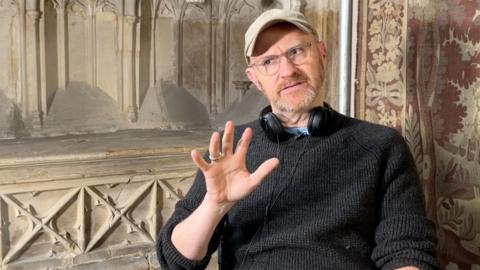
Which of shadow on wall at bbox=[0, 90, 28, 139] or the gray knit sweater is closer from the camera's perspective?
the gray knit sweater

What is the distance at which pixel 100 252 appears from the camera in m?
1.97

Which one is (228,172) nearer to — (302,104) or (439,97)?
(302,104)

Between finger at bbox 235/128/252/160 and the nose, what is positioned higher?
the nose

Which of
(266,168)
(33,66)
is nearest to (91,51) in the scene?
(33,66)

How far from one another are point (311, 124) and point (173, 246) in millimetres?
402

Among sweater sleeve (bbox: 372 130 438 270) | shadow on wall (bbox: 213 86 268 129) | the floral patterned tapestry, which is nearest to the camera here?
sweater sleeve (bbox: 372 130 438 270)

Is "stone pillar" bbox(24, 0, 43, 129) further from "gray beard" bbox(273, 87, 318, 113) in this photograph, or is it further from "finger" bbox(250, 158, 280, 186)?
"finger" bbox(250, 158, 280, 186)

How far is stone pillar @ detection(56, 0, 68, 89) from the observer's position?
2379 millimetres

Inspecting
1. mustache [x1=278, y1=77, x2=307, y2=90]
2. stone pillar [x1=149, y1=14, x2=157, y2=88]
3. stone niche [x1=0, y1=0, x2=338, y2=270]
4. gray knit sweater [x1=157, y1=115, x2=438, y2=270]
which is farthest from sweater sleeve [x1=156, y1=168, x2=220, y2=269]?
stone pillar [x1=149, y1=14, x2=157, y2=88]

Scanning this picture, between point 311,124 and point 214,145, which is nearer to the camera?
point 214,145

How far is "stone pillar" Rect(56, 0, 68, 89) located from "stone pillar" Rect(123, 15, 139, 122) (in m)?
0.25

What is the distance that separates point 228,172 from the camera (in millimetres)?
1098

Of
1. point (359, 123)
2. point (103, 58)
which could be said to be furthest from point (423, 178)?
point (103, 58)

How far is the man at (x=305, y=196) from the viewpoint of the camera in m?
1.20
